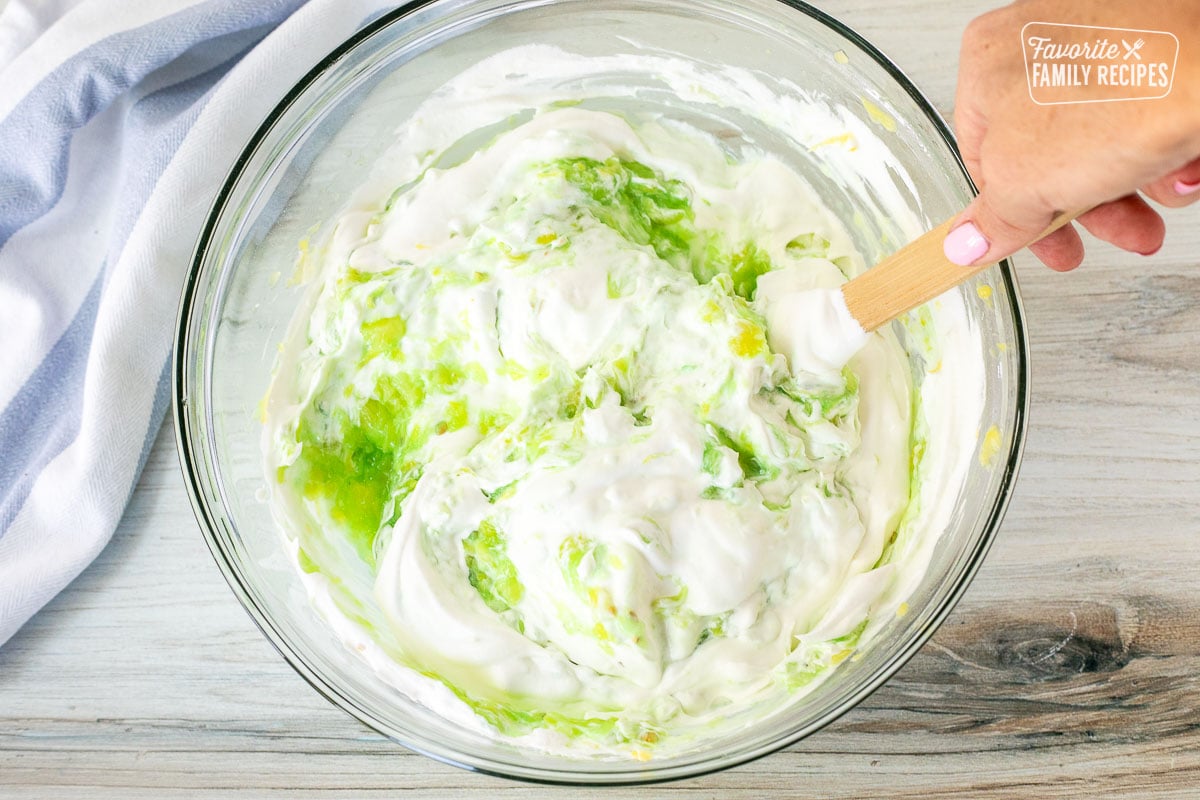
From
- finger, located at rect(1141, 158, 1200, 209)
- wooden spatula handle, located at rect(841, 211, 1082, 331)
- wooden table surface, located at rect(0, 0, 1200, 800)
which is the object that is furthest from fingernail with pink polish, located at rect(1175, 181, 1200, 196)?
wooden table surface, located at rect(0, 0, 1200, 800)

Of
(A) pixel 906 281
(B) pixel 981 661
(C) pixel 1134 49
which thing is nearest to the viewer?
(C) pixel 1134 49

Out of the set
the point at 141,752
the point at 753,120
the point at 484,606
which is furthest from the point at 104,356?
the point at 753,120

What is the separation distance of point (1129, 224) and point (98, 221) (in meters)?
1.56

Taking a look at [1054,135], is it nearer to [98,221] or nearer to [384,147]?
[384,147]

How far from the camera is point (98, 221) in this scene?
1.54 metres

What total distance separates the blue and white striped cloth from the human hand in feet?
3.27

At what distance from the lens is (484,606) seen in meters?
1.25

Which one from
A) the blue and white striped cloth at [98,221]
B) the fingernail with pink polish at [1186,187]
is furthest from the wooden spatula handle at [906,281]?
the blue and white striped cloth at [98,221]

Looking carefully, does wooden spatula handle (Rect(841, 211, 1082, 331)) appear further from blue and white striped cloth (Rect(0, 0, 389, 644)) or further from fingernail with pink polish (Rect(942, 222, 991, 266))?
blue and white striped cloth (Rect(0, 0, 389, 644))

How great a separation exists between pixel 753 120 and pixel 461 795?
111 centimetres

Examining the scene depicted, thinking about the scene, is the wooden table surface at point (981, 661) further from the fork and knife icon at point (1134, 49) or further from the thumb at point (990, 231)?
the fork and knife icon at point (1134, 49)

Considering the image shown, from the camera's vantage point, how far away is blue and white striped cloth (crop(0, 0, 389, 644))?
1392mm

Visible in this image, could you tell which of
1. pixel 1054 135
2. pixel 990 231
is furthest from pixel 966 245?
pixel 1054 135

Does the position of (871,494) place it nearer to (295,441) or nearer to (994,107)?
(994,107)
